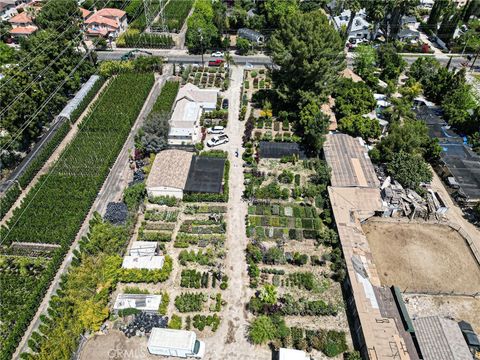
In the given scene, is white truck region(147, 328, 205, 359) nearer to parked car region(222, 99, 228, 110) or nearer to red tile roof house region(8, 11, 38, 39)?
parked car region(222, 99, 228, 110)

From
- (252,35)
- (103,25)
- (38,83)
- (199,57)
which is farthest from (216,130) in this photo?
(103,25)

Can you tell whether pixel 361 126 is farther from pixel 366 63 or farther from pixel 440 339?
pixel 440 339

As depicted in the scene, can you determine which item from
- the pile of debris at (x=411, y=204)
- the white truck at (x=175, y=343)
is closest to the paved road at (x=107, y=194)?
the white truck at (x=175, y=343)

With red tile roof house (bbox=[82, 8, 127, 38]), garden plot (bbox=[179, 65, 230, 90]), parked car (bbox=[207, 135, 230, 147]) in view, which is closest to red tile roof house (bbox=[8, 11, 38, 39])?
red tile roof house (bbox=[82, 8, 127, 38])

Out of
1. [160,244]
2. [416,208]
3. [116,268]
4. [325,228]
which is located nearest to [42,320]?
[116,268]

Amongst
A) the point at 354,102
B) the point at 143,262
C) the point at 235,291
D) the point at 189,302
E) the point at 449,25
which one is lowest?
the point at 235,291

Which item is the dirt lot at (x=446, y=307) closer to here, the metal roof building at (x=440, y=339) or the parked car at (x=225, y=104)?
the metal roof building at (x=440, y=339)

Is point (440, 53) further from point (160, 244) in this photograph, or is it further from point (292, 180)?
point (160, 244)
